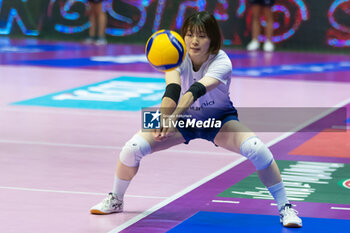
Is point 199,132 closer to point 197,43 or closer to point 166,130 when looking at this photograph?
point 166,130

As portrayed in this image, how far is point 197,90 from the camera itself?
5492mm

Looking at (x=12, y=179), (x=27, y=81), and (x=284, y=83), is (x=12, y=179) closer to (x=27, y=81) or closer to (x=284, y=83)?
(x=27, y=81)

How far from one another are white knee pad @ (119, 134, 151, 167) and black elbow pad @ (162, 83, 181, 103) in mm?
377

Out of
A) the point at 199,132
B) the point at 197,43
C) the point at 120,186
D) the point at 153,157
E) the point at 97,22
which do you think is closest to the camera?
the point at 197,43

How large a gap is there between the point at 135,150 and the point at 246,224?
922 millimetres

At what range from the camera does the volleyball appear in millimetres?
5520

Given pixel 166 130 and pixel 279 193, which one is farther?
pixel 279 193

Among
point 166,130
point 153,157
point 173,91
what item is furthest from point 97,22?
point 166,130

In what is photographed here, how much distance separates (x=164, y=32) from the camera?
5672 mm

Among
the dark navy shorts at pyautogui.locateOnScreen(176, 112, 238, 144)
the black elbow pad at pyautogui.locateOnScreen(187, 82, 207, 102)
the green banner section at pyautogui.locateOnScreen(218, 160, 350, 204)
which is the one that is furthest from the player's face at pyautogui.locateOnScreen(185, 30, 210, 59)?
the green banner section at pyautogui.locateOnScreen(218, 160, 350, 204)

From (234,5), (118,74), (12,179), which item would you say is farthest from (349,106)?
(234,5)

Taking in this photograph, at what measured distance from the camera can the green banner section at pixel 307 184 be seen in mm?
6602

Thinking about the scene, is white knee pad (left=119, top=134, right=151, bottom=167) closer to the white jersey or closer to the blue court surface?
the white jersey

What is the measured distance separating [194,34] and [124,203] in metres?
1.46
